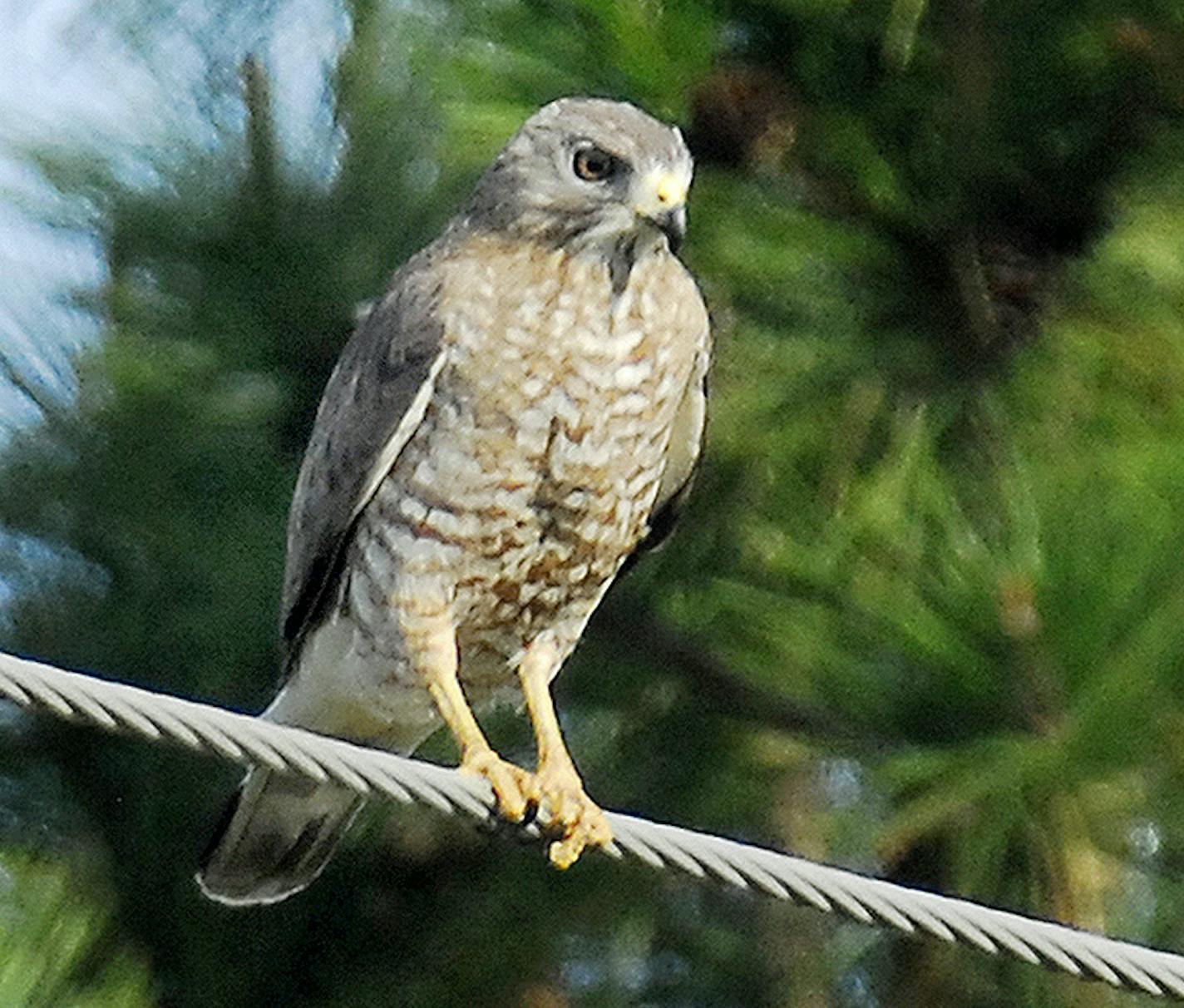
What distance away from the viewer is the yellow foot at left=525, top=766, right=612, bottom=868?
2.98 metres

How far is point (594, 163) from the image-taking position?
121 inches

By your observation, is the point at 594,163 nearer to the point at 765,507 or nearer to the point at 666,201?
the point at 666,201

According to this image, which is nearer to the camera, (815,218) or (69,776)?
(815,218)

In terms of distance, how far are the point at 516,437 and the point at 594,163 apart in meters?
0.32

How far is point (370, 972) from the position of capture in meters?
3.38

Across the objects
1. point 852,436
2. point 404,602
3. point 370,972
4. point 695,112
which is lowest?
point 370,972

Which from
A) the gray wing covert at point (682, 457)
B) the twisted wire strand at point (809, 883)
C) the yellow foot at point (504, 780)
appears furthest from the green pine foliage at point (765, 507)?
the twisted wire strand at point (809, 883)

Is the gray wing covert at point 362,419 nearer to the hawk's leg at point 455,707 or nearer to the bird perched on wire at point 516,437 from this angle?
the bird perched on wire at point 516,437

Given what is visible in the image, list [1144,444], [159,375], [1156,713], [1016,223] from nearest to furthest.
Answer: [1156,713], [1144,444], [1016,223], [159,375]

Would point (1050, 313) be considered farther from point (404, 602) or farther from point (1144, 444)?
point (404, 602)

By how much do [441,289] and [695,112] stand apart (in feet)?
1.20

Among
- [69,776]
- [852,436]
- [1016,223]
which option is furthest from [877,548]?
[69,776]

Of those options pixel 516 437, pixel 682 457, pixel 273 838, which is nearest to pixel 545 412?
pixel 516 437

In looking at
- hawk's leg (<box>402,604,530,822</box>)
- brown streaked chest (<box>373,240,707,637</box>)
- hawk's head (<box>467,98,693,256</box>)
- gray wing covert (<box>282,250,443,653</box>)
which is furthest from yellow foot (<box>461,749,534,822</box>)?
hawk's head (<box>467,98,693,256</box>)
